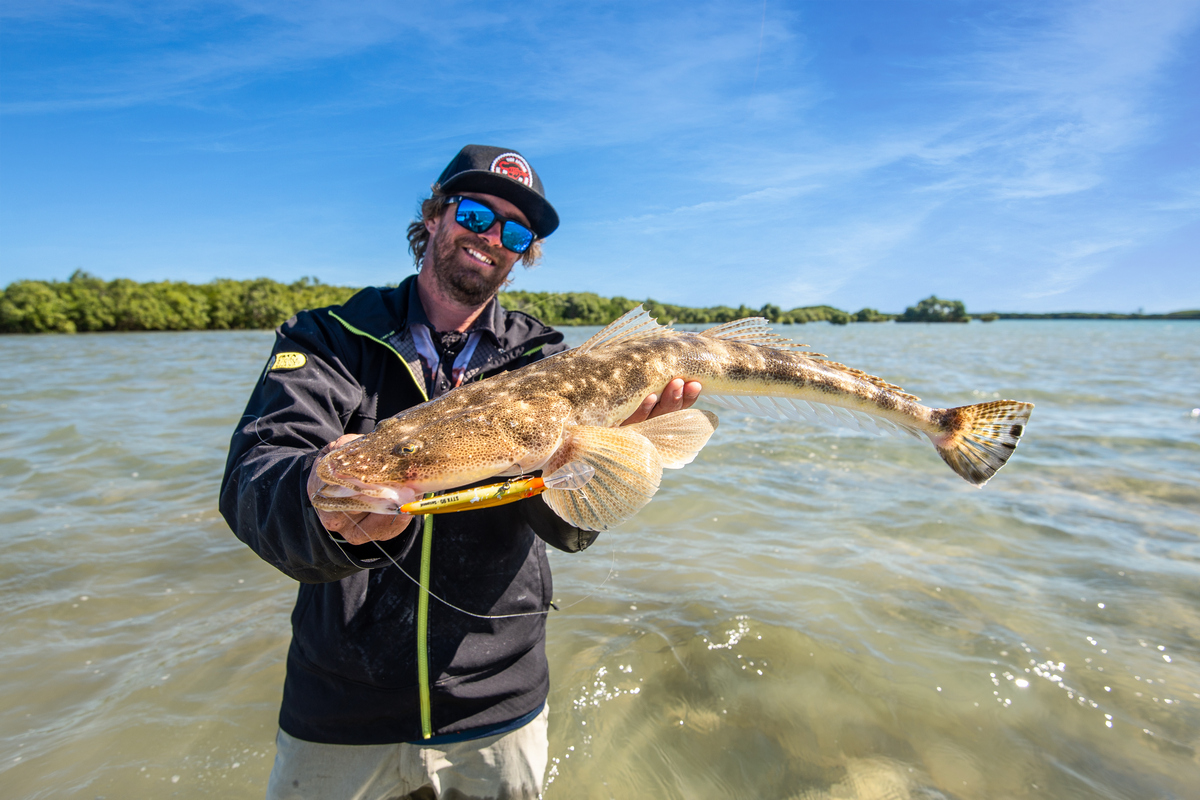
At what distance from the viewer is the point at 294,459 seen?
2316 mm

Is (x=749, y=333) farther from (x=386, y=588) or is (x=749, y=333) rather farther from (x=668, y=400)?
(x=386, y=588)

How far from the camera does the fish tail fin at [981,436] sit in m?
3.99

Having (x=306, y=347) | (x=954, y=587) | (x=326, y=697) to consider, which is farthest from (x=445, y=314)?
(x=954, y=587)

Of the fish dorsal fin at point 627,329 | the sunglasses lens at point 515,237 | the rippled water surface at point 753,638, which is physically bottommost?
the rippled water surface at point 753,638

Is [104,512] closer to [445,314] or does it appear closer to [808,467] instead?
[445,314]

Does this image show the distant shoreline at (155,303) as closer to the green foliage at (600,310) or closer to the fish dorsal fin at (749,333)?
the green foliage at (600,310)

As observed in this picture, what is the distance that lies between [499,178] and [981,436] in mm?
3737

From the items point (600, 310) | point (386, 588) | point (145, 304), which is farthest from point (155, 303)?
point (386, 588)

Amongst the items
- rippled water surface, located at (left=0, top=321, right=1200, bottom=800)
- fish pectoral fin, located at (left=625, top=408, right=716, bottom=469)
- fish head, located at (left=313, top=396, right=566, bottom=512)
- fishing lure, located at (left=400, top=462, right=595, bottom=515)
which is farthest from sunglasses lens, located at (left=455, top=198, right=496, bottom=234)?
rippled water surface, located at (left=0, top=321, right=1200, bottom=800)

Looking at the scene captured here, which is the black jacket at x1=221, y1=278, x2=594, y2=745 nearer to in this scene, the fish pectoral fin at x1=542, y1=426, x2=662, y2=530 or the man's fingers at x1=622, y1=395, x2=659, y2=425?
the fish pectoral fin at x1=542, y1=426, x2=662, y2=530

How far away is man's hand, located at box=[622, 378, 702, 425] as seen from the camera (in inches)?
138

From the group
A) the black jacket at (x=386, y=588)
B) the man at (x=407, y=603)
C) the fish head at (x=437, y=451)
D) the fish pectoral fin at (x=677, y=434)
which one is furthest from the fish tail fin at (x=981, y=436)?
the fish head at (x=437, y=451)

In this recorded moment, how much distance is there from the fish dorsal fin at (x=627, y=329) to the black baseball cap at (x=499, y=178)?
1033 mm

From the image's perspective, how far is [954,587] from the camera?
617 cm
